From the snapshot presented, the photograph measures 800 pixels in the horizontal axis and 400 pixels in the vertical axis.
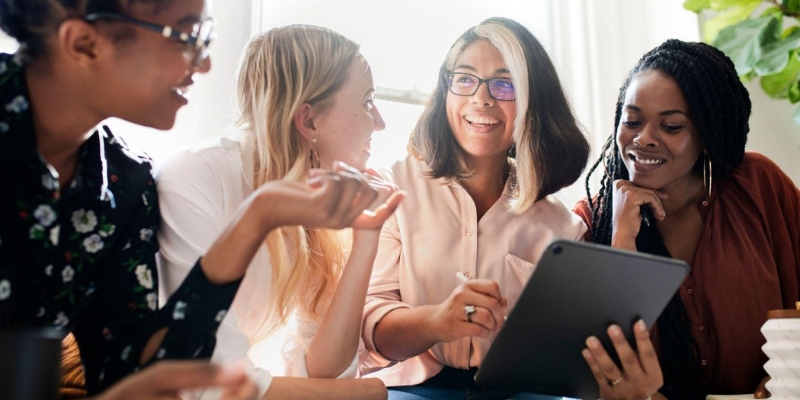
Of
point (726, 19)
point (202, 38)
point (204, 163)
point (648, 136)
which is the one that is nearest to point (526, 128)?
point (648, 136)

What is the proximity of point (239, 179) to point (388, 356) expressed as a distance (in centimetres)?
46

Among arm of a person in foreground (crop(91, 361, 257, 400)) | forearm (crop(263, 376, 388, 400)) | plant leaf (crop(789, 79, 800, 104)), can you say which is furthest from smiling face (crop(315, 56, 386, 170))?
plant leaf (crop(789, 79, 800, 104))

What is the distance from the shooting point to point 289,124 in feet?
4.24

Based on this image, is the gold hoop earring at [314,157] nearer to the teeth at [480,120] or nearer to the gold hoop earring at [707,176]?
the teeth at [480,120]

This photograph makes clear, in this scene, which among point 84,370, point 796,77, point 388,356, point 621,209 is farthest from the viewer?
point 796,77

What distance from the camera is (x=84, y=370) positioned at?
1.06 metres

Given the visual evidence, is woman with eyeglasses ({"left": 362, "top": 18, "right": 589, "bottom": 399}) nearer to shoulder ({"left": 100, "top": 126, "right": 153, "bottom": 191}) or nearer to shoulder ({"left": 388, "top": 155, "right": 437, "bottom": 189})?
shoulder ({"left": 388, "top": 155, "right": 437, "bottom": 189})

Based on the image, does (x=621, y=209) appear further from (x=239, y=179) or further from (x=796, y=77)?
(x=796, y=77)

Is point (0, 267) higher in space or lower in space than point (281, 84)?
lower

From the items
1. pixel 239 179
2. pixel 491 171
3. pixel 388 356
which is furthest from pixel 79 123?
pixel 491 171

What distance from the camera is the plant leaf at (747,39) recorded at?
2.21 m

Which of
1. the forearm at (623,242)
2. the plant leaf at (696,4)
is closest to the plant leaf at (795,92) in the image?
the plant leaf at (696,4)

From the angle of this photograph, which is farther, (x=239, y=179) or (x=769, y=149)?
(x=769, y=149)

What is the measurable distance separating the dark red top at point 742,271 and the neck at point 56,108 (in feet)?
3.93
